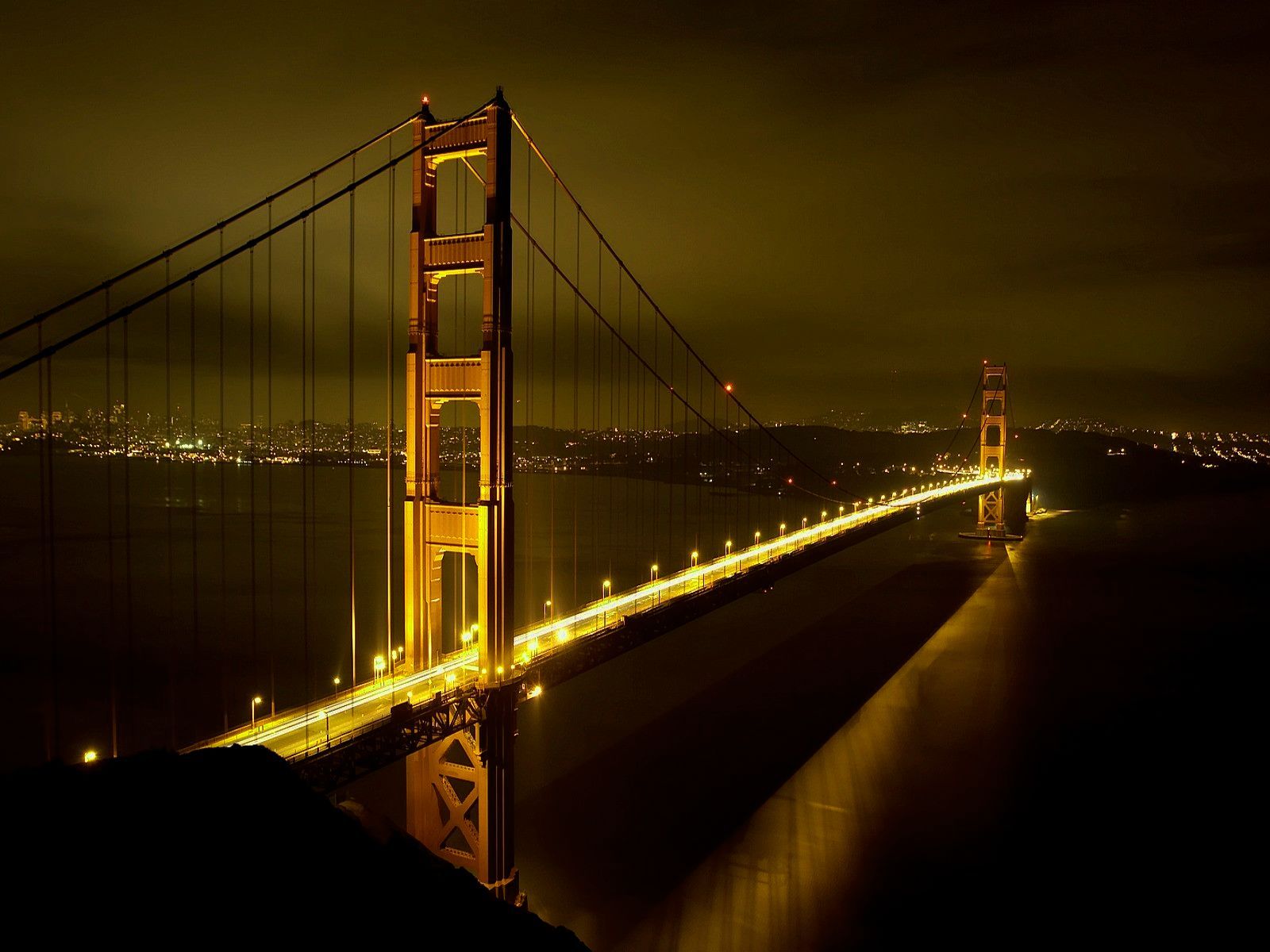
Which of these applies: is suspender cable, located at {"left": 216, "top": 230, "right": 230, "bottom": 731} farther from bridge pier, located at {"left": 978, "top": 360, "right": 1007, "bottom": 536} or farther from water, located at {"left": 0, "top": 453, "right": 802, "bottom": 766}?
bridge pier, located at {"left": 978, "top": 360, "right": 1007, "bottom": 536}

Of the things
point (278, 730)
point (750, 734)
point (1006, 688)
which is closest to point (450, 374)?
point (278, 730)

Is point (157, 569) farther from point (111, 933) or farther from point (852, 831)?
point (111, 933)

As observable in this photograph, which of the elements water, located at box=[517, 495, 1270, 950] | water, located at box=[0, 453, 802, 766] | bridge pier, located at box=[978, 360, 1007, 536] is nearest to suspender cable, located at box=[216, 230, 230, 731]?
water, located at box=[0, 453, 802, 766]

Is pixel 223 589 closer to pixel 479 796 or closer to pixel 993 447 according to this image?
pixel 479 796

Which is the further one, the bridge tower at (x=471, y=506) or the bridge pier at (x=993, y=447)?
the bridge pier at (x=993, y=447)

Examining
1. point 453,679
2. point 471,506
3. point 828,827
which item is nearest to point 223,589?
point 453,679

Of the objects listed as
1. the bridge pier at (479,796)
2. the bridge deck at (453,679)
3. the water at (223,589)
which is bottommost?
the water at (223,589)

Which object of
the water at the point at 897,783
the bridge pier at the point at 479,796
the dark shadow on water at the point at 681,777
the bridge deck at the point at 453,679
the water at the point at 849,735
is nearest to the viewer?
the bridge deck at the point at 453,679

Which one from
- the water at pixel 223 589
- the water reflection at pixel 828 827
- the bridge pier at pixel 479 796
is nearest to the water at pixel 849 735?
the water reflection at pixel 828 827

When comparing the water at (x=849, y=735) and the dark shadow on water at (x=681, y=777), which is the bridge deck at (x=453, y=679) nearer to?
the dark shadow on water at (x=681, y=777)
